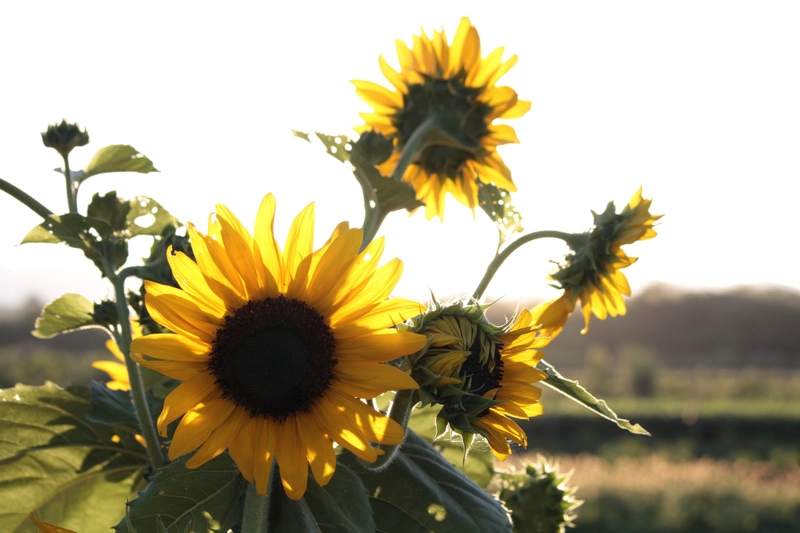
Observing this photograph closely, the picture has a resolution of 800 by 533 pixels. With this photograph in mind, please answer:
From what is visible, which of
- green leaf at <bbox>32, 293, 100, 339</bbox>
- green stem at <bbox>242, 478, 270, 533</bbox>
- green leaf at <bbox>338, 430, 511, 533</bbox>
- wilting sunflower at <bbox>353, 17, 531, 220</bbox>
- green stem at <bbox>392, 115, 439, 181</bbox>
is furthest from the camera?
wilting sunflower at <bbox>353, 17, 531, 220</bbox>

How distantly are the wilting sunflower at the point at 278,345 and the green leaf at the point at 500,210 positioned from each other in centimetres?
32

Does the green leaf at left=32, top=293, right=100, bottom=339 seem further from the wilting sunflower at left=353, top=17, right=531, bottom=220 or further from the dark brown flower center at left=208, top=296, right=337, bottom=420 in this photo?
the wilting sunflower at left=353, top=17, right=531, bottom=220

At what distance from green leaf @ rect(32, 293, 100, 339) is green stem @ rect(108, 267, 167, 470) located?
0.10 metres

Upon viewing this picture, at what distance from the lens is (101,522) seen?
81cm

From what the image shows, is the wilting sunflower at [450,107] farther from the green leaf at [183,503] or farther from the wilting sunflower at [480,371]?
the green leaf at [183,503]

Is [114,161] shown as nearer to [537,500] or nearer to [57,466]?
[57,466]

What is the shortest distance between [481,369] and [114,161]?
48cm

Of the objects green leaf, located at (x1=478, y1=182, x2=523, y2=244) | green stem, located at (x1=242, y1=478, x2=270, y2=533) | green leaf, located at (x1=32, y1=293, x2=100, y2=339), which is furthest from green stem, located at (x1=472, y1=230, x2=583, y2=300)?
green leaf, located at (x1=32, y1=293, x2=100, y2=339)

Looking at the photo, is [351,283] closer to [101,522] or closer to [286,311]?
[286,311]

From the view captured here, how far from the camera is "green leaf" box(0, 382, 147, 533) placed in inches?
31.0

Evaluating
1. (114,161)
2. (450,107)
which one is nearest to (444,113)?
(450,107)

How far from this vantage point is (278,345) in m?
0.68

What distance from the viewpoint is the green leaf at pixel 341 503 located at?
0.64m

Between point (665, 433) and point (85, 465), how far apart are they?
1144 cm
